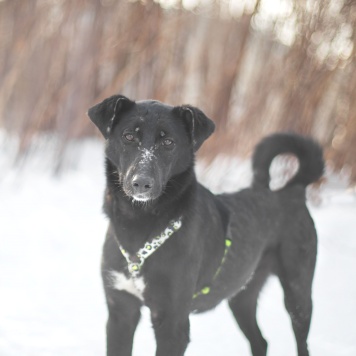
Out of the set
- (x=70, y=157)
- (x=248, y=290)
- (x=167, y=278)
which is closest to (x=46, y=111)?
(x=70, y=157)

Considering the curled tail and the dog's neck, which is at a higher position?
the curled tail

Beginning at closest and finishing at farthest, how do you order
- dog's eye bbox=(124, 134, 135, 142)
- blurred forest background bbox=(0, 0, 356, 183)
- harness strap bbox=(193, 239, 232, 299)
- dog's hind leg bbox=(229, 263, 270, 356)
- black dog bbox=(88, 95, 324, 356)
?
black dog bbox=(88, 95, 324, 356) → dog's eye bbox=(124, 134, 135, 142) → harness strap bbox=(193, 239, 232, 299) → dog's hind leg bbox=(229, 263, 270, 356) → blurred forest background bbox=(0, 0, 356, 183)

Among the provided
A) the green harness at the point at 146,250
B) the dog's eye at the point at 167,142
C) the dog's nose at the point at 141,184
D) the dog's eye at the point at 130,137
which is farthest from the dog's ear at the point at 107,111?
the green harness at the point at 146,250

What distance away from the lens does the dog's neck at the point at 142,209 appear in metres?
2.76

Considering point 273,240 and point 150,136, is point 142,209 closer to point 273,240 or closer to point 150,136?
point 150,136

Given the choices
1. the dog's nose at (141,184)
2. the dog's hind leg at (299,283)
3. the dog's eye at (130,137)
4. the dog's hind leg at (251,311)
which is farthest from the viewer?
the dog's hind leg at (251,311)

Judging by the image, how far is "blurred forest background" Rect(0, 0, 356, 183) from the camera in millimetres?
6746

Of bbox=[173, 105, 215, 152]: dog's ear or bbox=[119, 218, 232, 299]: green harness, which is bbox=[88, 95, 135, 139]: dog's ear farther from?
bbox=[119, 218, 232, 299]: green harness

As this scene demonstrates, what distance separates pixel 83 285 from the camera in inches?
187

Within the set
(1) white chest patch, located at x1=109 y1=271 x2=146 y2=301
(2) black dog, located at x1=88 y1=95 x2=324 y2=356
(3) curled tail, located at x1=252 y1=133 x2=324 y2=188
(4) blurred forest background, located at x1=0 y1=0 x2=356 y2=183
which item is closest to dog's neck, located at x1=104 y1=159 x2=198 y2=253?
(2) black dog, located at x1=88 y1=95 x2=324 y2=356

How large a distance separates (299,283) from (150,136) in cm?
148

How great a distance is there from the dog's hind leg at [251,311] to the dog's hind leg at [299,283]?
0.17 m

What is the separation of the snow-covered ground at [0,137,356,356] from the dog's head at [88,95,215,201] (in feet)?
4.90

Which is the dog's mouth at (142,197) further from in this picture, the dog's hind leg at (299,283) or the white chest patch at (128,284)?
the dog's hind leg at (299,283)
